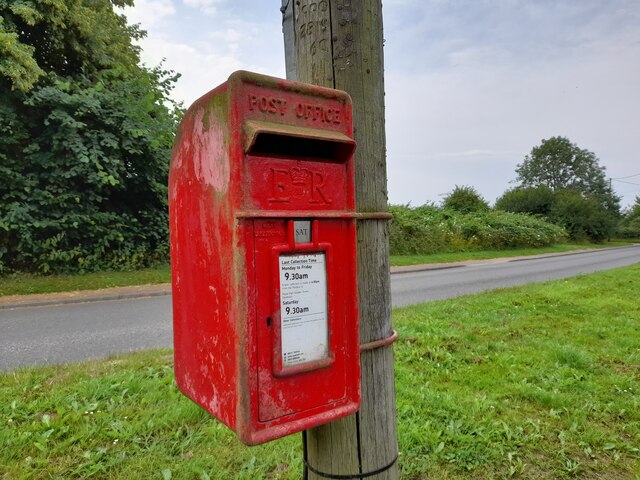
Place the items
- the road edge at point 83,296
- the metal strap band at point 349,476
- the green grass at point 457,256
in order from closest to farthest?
the metal strap band at point 349,476, the road edge at point 83,296, the green grass at point 457,256

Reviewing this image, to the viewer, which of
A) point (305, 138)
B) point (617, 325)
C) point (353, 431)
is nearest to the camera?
point (305, 138)

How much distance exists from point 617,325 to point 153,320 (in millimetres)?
6553

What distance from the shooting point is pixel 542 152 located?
65938 mm

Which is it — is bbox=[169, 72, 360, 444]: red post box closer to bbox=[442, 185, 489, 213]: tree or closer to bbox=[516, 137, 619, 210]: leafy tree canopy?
bbox=[442, 185, 489, 213]: tree

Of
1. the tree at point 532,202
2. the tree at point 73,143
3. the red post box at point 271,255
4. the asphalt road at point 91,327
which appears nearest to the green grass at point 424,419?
the asphalt road at point 91,327

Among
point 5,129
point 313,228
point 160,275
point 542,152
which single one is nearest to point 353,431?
point 313,228

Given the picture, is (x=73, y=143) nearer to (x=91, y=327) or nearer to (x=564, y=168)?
(x=91, y=327)

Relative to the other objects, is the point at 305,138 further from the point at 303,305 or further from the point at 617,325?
the point at 617,325

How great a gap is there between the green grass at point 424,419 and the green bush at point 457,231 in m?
Answer: 15.4

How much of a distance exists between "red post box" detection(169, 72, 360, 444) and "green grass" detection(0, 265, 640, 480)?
1333mm

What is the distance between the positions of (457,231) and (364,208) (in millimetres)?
23065

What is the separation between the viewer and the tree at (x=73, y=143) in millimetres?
10789

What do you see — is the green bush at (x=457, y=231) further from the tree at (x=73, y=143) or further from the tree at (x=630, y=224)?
the tree at (x=630, y=224)

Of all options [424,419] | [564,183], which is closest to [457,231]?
[424,419]
